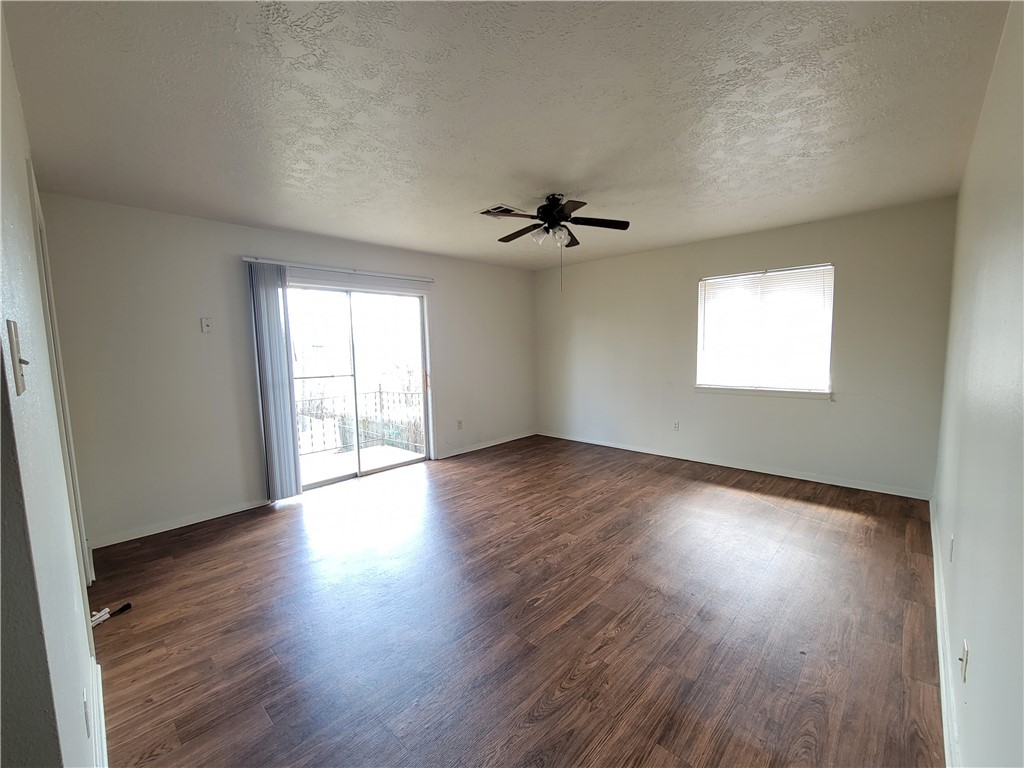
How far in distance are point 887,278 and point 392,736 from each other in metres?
4.78

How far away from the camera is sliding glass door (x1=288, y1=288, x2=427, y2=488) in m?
4.22

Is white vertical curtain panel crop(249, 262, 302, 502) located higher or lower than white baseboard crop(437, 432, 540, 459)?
higher

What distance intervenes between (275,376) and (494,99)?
3134mm

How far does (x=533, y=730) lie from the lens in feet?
5.19

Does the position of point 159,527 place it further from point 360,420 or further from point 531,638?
point 531,638

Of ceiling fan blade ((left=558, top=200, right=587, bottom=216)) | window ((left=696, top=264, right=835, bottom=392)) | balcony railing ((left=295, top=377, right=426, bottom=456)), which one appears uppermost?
ceiling fan blade ((left=558, top=200, right=587, bottom=216))

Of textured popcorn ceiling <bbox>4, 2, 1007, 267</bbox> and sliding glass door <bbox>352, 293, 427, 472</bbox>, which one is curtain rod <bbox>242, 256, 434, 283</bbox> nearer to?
sliding glass door <bbox>352, 293, 427, 472</bbox>

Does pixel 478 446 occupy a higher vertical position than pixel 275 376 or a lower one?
lower

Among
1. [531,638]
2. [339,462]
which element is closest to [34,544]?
[531,638]

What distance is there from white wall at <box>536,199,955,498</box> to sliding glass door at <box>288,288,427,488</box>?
89.9 inches

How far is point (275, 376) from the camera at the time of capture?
3.84 meters

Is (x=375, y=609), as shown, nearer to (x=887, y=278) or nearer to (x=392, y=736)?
(x=392, y=736)

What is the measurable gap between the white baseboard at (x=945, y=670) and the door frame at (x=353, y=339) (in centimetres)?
449

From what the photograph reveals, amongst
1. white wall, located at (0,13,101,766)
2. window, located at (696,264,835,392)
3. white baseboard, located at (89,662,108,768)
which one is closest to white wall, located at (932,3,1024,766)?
white wall, located at (0,13,101,766)
